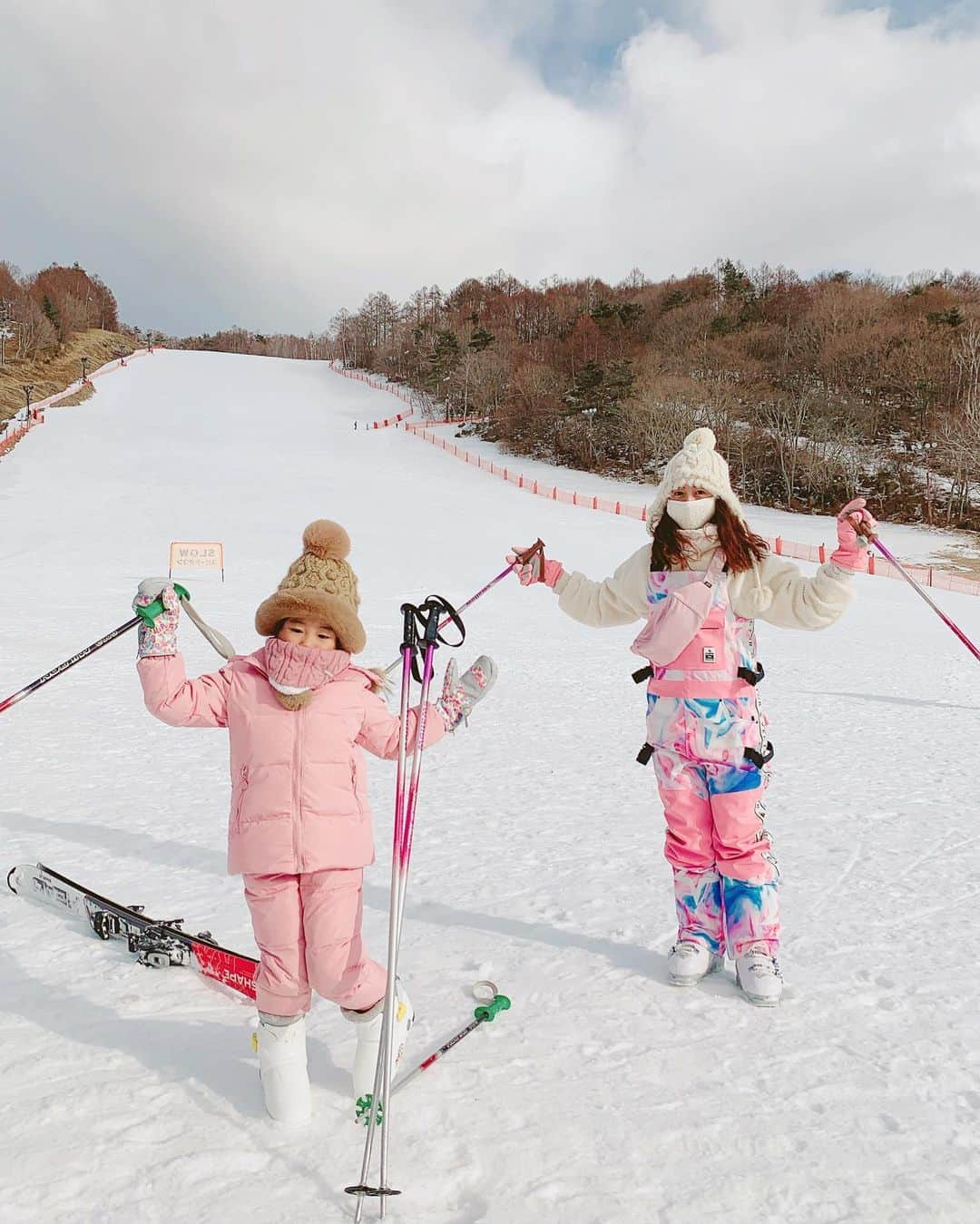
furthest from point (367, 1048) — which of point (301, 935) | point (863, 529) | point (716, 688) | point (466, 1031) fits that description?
point (863, 529)

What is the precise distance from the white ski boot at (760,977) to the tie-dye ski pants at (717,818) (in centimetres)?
4

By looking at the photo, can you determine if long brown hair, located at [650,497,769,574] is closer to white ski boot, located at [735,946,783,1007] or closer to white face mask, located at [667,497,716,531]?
white face mask, located at [667,497,716,531]

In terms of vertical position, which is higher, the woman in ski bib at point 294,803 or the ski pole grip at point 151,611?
the ski pole grip at point 151,611

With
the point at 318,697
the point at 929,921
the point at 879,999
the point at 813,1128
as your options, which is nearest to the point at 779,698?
the point at 929,921

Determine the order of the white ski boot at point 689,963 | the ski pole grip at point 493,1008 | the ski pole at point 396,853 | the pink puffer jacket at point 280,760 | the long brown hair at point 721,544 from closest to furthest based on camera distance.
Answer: the ski pole at point 396,853, the pink puffer jacket at point 280,760, the ski pole grip at point 493,1008, the long brown hair at point 721,544, the white ski boot at point 689,963

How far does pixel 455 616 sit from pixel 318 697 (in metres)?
0.56

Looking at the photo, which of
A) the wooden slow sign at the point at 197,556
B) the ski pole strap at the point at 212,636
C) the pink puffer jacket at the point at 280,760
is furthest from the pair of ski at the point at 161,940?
the wooden slow sign at the point at 197,556

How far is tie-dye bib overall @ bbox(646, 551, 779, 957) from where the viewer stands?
297cm

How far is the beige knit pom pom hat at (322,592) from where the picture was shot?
93.3 inches

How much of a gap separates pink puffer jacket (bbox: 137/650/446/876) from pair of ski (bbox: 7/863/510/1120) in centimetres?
83

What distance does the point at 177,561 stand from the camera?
14.0m

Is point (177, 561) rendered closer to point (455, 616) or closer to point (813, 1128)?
point (455, 616)

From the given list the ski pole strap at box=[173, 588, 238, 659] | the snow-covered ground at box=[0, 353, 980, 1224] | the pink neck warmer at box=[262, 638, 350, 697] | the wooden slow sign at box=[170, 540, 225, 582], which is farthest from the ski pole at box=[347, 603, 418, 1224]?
the wooden slow sign at box=[170, 540, 225, 582]

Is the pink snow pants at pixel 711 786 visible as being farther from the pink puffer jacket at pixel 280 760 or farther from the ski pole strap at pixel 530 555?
the pink puffer jacket at pixel 280 760
